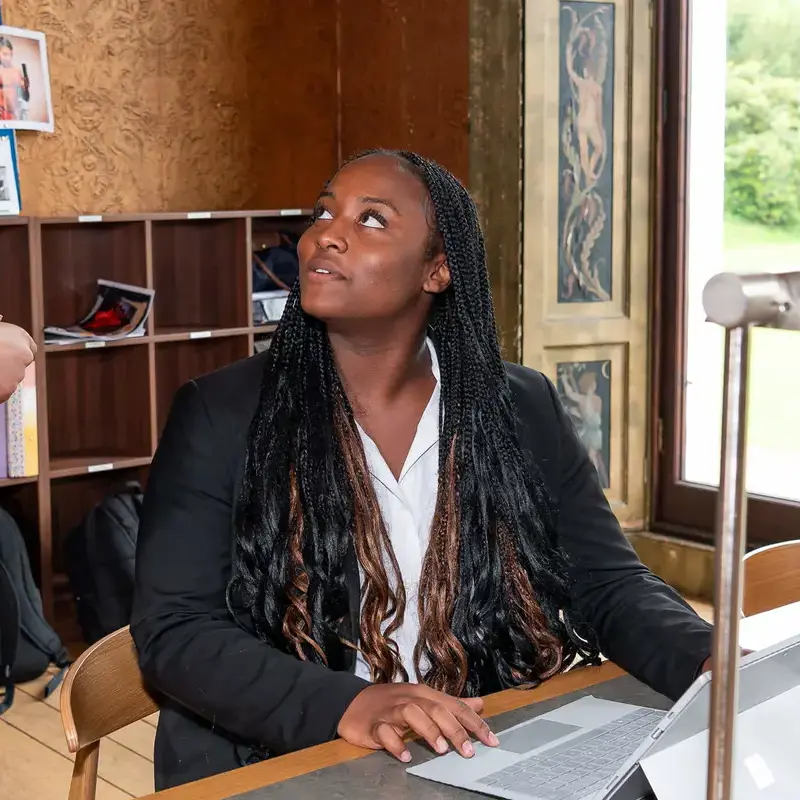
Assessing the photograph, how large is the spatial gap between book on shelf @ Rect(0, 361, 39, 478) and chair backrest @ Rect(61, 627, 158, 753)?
96.2 inches

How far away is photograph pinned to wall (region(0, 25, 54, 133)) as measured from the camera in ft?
13.6

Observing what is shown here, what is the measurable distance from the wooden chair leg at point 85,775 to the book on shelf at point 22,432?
246 cm

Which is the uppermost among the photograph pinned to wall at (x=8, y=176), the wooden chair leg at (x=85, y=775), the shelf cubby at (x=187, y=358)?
the photograph pinned to wall at (x=8, y=176)

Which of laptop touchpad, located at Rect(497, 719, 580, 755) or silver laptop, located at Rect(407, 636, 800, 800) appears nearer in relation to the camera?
silver laptop, located at Rect(407, 636, 800, 800)

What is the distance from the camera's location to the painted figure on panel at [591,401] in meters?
4.50

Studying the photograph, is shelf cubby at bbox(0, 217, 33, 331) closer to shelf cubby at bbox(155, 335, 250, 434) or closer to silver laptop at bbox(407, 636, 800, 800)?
shelf cubby at bbox(155, 335, 250, 434)

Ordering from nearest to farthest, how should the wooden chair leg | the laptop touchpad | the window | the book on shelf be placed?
the laptop touchpad, the wooden chair leg, the book on shelf, the window

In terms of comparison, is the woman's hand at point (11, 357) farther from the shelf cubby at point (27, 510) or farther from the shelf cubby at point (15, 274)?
the shelf cubby at point (27, 510)

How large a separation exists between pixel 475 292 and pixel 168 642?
0.68 metres

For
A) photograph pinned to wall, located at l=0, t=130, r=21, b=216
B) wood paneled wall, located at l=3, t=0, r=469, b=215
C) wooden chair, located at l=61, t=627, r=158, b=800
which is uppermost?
wood paneled wall, located at l=3, t=0, r=469, b=215

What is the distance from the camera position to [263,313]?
456 centimetres

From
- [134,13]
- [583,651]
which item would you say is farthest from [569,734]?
[134,13]

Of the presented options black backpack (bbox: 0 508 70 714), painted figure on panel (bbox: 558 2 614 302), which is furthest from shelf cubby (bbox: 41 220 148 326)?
painted figure on panel (bbox: 558 2 614 302)

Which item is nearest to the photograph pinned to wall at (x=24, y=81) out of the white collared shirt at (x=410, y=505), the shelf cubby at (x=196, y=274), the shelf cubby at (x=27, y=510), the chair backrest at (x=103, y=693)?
the shelf cubby at (x=196, y=274)
